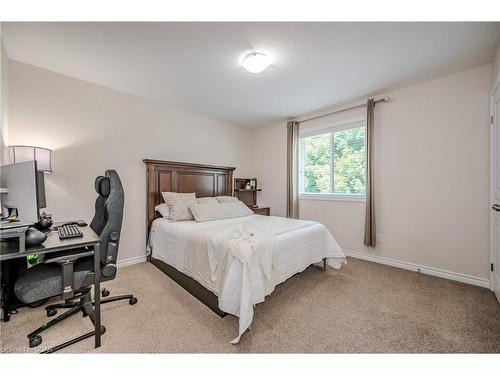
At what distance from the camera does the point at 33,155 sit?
203cm

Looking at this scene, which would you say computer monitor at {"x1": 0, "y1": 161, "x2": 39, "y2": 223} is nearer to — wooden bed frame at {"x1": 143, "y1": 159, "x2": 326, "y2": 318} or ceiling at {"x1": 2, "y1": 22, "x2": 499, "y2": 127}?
ceiling at {"x1": 2, "y1": 22, "x2": 499, "y2": 127}

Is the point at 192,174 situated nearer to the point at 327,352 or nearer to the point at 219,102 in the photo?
the point at 219,102

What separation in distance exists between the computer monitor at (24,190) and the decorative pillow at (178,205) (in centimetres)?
155

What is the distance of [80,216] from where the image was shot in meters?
2.60

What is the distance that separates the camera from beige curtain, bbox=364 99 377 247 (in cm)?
305

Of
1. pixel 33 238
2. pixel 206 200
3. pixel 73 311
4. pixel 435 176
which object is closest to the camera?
pixel 33 238

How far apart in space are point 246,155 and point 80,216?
123 inches

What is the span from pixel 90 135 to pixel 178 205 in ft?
4.66

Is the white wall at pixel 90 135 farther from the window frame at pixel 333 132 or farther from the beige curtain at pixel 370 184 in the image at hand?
the beige curtain at pixel 370 184

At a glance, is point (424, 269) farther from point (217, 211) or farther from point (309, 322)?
point (217, 211)

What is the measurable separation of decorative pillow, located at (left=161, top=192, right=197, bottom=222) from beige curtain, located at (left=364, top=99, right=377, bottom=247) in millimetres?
2584

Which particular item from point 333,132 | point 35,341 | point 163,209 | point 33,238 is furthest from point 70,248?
point 333,132
